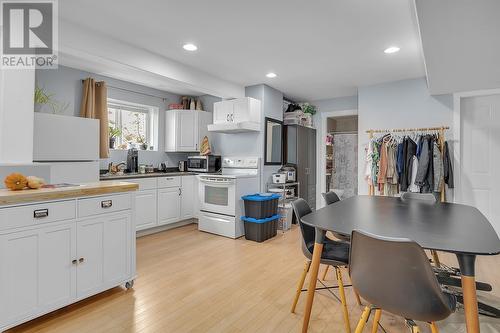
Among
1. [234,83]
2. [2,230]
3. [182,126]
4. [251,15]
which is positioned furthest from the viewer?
[182,126]

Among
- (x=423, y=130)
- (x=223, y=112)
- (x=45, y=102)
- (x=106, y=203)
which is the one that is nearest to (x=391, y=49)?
(x=423, y=130)

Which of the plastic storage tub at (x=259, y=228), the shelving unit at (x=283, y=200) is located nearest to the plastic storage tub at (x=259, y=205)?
the plastic storage tub at (x=259, y=228)

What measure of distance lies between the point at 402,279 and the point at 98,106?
4.29 m

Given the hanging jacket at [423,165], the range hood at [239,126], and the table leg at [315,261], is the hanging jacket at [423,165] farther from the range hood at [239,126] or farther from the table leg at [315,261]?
the table leg at [315,261]

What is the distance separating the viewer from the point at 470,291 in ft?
4.19

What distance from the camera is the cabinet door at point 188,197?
4680 millimetres

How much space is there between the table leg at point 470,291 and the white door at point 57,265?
2408 millimetres

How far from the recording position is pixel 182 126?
5059 mm

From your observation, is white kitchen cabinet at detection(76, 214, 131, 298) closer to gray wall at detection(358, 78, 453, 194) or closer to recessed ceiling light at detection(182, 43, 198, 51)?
recessed ceiling light at detection(182, 43, 198, 51)

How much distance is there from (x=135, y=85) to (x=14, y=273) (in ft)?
11.9

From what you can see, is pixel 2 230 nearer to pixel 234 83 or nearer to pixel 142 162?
pixel 142 162

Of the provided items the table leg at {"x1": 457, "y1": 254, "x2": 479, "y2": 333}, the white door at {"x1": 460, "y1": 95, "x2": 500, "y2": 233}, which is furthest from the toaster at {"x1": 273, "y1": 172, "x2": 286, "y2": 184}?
the table leg at {"x1": 457, "y1": 254, "x2": 479, "y2": 333}

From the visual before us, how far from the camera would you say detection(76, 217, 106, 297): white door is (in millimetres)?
2061

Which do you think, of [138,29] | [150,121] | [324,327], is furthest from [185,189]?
[324,327]
